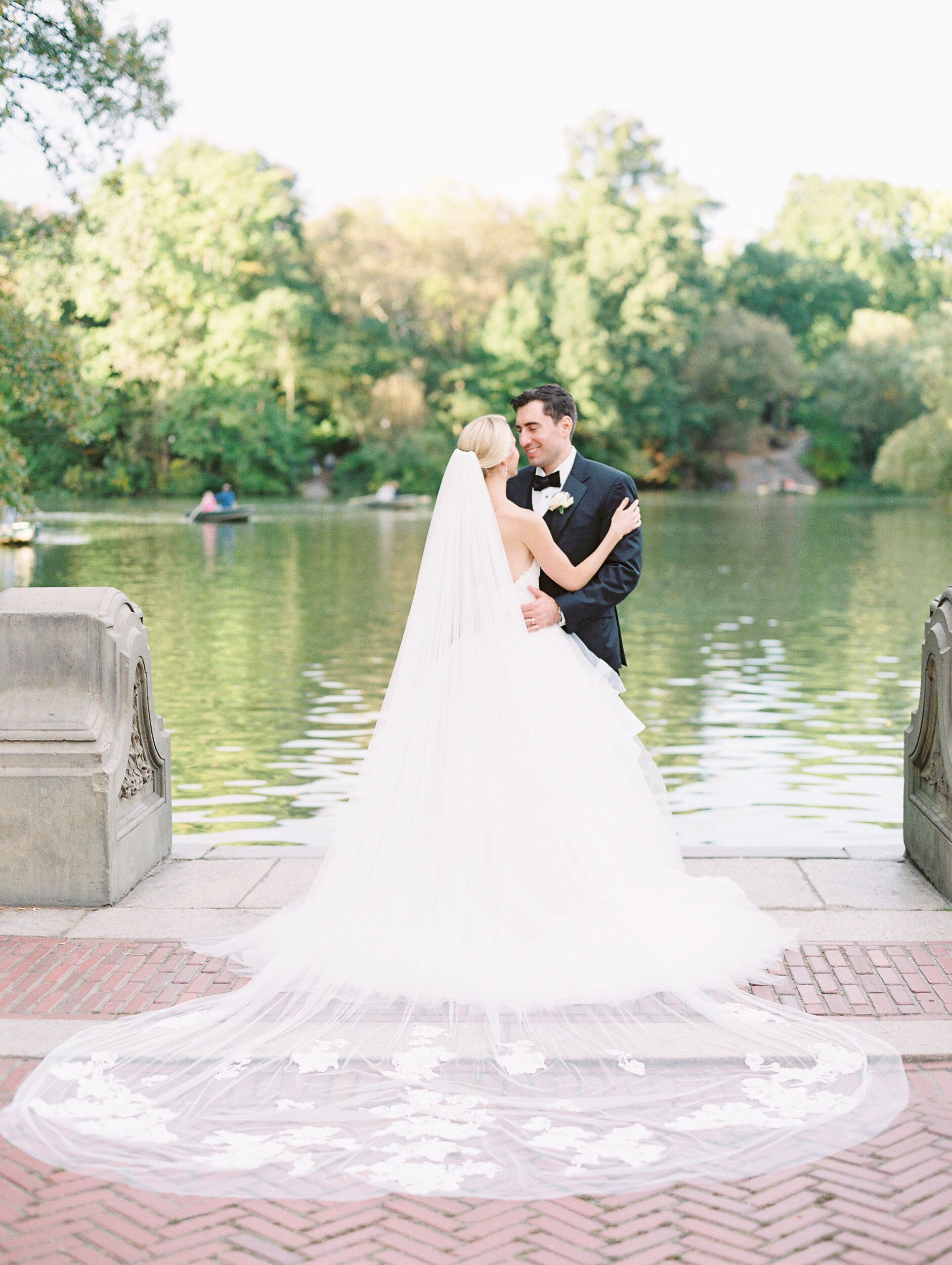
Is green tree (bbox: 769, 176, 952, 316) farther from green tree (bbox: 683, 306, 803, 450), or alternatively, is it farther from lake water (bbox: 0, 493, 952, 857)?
lake water (bbox: 0, 493, 952, 857)

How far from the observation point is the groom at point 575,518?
16.1 feet

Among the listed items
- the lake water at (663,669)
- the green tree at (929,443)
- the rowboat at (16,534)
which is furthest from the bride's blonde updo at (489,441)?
the green tree at (929,443)

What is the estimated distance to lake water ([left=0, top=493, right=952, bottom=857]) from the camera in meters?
8.50

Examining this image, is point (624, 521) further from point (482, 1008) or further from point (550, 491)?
point (482, 1008)

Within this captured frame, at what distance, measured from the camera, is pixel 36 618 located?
527cm

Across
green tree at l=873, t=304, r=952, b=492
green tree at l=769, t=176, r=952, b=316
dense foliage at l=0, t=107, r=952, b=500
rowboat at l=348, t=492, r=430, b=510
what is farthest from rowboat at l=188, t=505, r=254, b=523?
green tree at l=769, t=176, r=952, b=316

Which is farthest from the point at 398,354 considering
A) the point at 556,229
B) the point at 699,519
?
the point at 699,519

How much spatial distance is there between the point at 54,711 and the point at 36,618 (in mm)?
370

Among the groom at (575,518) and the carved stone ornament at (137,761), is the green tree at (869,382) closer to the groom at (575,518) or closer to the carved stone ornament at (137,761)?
the groom at (575,518)

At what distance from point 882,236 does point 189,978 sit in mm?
92773

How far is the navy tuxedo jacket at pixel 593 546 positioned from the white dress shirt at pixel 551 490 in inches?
0.6

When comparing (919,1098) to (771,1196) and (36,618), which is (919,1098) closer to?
(771,1196)

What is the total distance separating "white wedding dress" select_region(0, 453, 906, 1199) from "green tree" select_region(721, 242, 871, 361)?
241 feet

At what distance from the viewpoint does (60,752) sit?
5.18 metres
